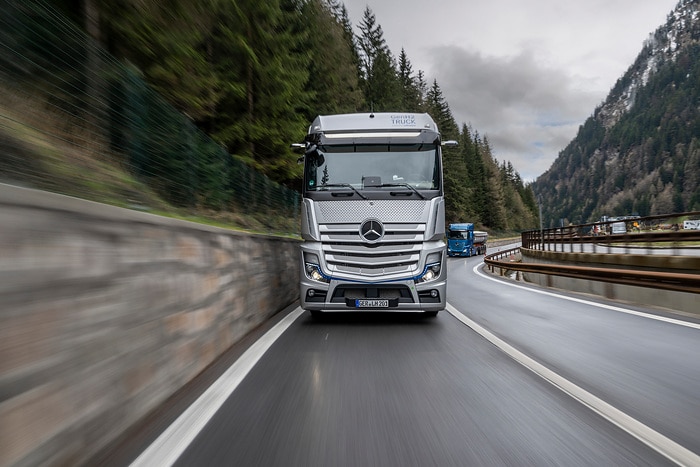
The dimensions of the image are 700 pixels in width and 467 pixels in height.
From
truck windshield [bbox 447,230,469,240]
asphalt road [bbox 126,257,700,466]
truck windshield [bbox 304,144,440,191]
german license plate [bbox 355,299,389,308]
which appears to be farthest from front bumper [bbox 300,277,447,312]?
truck windshield [bbox 447,230,469,240]

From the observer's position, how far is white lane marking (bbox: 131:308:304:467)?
8.63 feet

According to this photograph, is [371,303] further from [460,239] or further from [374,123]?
[460,239]

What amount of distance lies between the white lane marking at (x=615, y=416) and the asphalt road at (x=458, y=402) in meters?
0.02

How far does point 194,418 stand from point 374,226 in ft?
14.0

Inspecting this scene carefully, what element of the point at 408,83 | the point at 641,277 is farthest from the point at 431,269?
the point at 408,83

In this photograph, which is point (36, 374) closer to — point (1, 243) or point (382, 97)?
point (1, 243)

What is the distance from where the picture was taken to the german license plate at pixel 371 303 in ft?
22.6

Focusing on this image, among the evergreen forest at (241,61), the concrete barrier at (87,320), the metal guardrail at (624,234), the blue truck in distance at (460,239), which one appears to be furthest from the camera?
the blue truck in distance at (460,239)

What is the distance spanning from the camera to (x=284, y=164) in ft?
68.4

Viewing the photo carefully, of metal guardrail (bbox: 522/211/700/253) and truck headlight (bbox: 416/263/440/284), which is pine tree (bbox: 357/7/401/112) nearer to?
metal guardrail (bbox: 522/211/700/253)

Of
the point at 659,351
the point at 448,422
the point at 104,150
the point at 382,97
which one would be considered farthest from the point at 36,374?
the point at 382,97

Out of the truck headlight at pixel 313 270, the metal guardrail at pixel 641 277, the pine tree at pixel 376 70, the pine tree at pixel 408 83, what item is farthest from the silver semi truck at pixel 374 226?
the pine tree at pixel 408 83

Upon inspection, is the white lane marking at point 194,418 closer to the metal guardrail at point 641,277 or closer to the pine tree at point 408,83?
the metal guardrail at point 641,277

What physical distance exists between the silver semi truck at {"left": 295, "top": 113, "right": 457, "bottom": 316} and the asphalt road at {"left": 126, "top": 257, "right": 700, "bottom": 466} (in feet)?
2.31
